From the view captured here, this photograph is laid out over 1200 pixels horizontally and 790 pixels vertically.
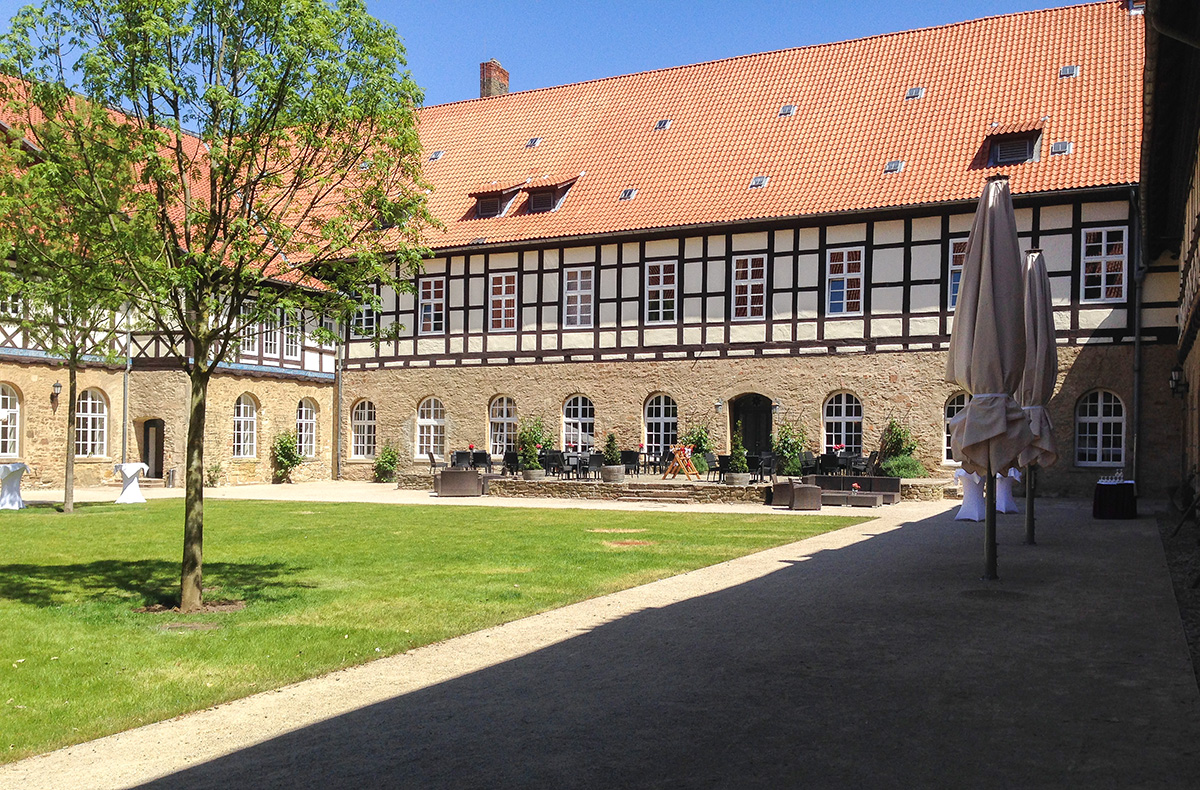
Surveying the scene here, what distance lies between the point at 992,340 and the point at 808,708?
524 cm

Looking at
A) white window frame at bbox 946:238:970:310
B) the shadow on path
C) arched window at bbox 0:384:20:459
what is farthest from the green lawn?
white window frame at bbox 946:238:970:310

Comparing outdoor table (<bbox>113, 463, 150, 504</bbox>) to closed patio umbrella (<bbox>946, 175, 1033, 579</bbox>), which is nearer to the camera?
closed patio umbrella (<bbox>946, 175, 1033, 579</bbox>)

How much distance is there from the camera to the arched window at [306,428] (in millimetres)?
31938

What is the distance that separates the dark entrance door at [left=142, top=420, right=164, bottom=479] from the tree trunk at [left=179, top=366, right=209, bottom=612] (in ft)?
72.6

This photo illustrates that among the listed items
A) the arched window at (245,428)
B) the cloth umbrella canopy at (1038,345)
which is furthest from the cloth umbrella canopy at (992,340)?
the arched window at (245,428)

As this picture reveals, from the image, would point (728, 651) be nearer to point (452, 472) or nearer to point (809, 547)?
point (809, 547)

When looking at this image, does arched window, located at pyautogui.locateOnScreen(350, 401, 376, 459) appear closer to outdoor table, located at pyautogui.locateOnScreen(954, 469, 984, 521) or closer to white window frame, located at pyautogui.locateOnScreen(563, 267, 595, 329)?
white window frame, located at pyautogui.locateOnScreen(563, 267, 595, 329)

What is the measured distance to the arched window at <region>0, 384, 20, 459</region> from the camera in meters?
25.7

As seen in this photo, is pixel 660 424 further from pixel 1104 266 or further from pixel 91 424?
pixel 91 424

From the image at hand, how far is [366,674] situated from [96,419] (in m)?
24.7

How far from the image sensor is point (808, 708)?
5.63 metres

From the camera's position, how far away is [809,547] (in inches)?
537

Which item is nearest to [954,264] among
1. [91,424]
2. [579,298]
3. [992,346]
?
[579,298]

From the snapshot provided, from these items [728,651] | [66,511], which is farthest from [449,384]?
[728,651]
